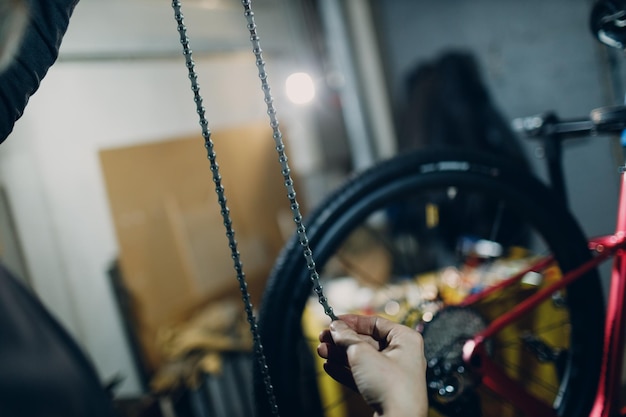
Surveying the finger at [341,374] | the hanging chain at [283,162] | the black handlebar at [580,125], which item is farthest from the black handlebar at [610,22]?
the finger at [341,374]

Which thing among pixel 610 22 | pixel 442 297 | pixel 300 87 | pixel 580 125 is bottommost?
pixel 442 297

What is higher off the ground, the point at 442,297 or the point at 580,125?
the point at 580,125

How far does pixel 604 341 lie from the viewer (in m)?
1.22

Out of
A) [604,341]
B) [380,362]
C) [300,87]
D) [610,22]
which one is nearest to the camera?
[380,362]

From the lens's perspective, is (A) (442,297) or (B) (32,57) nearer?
(B) (32,57)

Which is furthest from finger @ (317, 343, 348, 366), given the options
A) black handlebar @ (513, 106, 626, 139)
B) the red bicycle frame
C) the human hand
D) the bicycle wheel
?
black handlebar @ (513, 106, 626, 139)

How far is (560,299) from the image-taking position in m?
1.39

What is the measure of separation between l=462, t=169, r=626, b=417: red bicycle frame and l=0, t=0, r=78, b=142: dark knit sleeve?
96cm

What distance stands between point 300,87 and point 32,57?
8.01 feet

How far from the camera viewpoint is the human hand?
59cm

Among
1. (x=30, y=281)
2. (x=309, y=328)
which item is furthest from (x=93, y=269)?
(x=309, y=328)

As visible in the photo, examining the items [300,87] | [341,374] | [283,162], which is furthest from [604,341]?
[300,87]

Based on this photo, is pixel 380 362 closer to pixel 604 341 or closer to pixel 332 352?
pixel 332 352

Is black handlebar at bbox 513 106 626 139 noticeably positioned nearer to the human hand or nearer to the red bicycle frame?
the red bicycle frame
